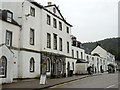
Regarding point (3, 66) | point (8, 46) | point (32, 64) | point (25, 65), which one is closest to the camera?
point (3, 66)

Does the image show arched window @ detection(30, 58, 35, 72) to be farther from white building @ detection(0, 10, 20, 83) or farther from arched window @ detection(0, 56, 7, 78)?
arched window @ detection(0, 56, 7, 78)

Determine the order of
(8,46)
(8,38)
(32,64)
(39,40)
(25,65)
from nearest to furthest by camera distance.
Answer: (8,46) → (8,38) → (25,65) → (32,64) → (39,40)

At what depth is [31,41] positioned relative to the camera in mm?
33094

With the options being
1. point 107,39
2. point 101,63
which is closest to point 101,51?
point 101,63

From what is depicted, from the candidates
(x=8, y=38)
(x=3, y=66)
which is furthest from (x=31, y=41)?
(x=3, y=66)

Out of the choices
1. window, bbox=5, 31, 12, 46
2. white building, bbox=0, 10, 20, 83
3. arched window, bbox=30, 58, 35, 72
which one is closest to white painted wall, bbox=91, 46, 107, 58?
arched window, bbox=30, 58, 35, 72

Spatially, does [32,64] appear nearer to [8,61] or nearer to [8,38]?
[8,38]

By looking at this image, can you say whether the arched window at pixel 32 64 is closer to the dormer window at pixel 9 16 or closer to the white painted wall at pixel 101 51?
the dormer window at pixel 9 16

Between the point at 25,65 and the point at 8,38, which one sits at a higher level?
the point at 8,38

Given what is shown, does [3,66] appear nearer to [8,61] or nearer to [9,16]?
[8,61]

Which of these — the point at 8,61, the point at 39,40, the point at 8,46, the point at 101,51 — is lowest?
the point at 8,61

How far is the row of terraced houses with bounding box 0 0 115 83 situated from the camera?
89.6 ft

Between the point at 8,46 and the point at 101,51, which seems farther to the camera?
the point at 101,51

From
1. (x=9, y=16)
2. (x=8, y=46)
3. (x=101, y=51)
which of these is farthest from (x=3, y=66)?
(x=101, y=51)
